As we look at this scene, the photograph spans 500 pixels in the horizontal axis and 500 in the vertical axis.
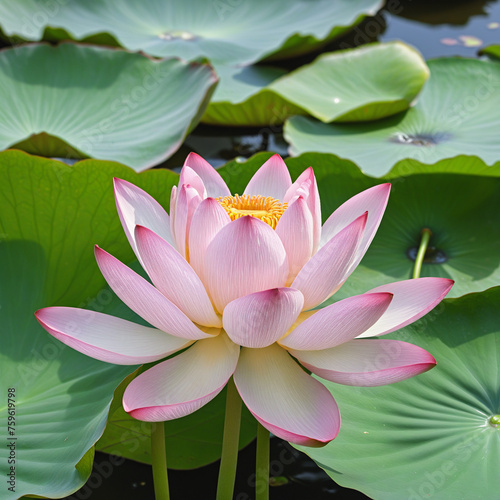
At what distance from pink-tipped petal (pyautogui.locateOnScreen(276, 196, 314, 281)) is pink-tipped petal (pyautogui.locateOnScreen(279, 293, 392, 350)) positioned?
0.11 metres

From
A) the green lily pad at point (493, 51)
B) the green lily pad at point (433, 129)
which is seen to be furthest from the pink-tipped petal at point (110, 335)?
the green lily pad at point (493, 51)

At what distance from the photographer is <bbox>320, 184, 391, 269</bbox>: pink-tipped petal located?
0.95 metres

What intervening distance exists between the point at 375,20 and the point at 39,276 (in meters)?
2.74

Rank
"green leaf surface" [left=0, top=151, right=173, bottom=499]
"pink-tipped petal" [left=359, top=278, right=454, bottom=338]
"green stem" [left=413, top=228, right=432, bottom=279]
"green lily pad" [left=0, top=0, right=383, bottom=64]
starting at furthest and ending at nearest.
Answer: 1. "green lily pad" [left=0, top=0, right=383, bottom=64]
2. "green stem" [left=413, top=228, right=432, bottom=279]
3. "green leaf surface" [left=0, top=151, right=173, bottom=499]
4. "pink-tipped petal" [left=359, top=278, right=454, bottom=338]

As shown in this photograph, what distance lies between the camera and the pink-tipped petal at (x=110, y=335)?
84 centimetres

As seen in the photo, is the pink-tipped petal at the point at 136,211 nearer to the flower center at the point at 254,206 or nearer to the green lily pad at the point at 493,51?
the flower center at the point at 254,206

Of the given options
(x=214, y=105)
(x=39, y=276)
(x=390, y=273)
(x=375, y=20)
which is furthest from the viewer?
(x=375, y=20)

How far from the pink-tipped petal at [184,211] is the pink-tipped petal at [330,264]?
174mm

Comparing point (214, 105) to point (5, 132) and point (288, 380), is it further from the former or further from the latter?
point (288, 380)

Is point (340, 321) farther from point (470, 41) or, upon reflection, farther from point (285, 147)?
point (470, 41)

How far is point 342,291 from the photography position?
125 centimetres

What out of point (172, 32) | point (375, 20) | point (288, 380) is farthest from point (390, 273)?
point (375, 20)

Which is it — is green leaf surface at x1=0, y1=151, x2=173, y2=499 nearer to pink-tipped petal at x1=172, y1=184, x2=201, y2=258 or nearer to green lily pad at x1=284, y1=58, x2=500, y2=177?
pink-tipped petal at x1=172, y1=184, x2=201, y2=258

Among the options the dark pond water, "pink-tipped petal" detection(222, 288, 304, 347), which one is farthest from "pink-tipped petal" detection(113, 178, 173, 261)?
the dark pond water
